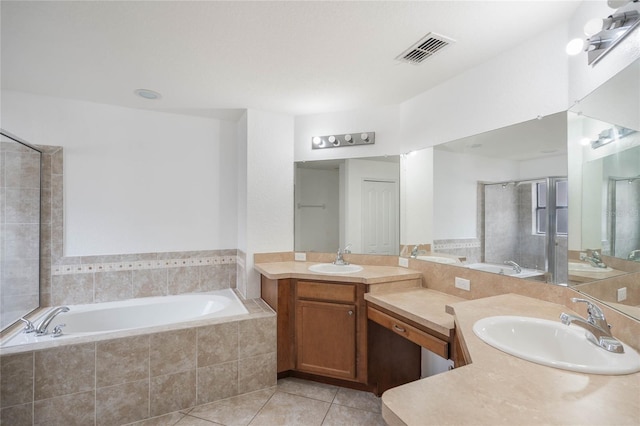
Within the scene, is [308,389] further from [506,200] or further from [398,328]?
[506,200]

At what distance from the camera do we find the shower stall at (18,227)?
86.8 inches

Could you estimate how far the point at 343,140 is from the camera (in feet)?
9.68

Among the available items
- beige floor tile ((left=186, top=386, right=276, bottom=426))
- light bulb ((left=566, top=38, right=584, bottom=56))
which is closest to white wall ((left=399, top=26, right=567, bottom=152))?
light bulb ((left=566, top=38, right=584, bottom=56))

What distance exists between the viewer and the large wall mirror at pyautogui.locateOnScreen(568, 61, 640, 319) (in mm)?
1005

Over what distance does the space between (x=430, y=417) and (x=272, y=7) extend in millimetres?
1787

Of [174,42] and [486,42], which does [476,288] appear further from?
[174,42]

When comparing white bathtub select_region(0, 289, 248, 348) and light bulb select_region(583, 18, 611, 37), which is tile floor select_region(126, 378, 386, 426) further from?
light bulb select_region(583, 18, 611, 37)

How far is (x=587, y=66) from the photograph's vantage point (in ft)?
4.62

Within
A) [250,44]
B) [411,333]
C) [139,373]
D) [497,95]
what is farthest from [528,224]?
[139,373]

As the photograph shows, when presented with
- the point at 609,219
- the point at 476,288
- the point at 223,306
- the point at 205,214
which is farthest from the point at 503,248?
the point at 205,214

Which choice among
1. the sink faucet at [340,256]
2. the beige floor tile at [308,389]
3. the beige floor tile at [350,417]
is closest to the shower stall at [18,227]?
the beige floor tile at [308,389]

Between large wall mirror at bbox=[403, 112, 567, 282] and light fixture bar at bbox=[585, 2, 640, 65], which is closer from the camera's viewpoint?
light fixture bar at bbox=[585, 2, 640, 65]

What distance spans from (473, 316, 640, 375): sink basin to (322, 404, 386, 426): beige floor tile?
1.20m

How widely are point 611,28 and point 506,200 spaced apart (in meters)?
1.00
